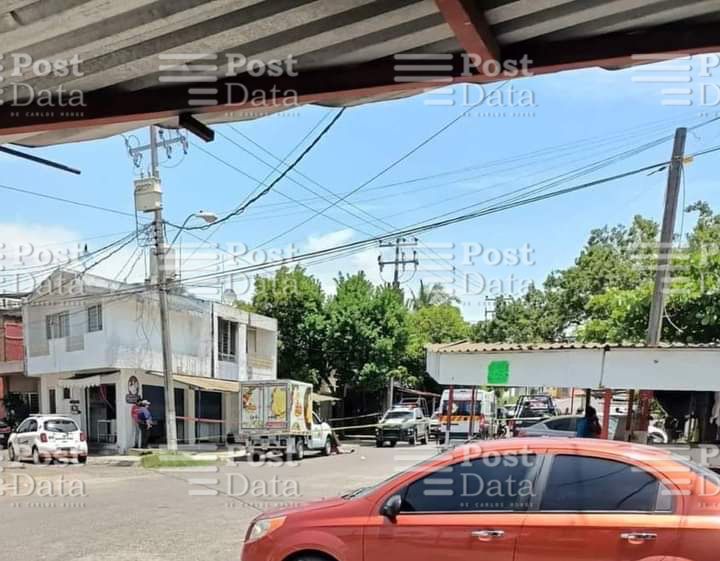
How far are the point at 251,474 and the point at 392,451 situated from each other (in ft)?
34.7

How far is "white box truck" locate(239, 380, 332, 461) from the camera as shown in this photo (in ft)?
69.2

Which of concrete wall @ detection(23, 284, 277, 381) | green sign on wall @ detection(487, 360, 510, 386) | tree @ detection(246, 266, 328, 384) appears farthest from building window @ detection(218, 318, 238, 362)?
green sign on wall @ detection(487, 360, 510, 386)

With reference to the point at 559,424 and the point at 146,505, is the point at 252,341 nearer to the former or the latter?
the point at 559,424

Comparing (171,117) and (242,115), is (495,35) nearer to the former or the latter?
(242,115)

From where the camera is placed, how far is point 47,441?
63.9ft

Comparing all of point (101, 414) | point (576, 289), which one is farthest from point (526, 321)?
point (101, 414)

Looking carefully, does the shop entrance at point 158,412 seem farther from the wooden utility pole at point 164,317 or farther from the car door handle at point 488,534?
the car door handle at point 488,534

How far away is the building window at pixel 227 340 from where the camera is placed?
28.9 m

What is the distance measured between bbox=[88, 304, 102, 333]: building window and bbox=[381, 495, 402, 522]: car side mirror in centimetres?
2064

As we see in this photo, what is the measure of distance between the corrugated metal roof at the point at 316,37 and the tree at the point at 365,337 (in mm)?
27611

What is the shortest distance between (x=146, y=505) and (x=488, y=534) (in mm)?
7925

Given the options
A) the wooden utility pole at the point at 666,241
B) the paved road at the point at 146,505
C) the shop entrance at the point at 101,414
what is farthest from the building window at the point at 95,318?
the wooden utility pole at the point at 666,241

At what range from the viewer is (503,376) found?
456 inches

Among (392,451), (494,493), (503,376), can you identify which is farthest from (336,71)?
(392,451)
